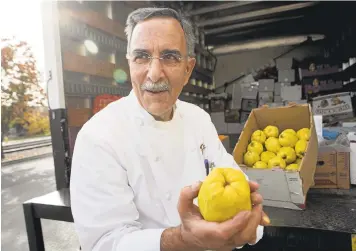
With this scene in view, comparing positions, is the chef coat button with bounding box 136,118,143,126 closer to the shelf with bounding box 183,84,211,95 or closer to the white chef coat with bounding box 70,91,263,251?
the white chef coat with bounding box 70,91,263,251

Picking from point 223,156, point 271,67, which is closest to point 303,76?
point 271,67

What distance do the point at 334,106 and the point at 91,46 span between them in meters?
4.95

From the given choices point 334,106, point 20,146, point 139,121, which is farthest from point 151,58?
point 20,146

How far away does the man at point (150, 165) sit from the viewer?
0.94 meters

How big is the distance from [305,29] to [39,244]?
772 centimetres

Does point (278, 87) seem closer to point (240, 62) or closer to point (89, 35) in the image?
point (240, 62)

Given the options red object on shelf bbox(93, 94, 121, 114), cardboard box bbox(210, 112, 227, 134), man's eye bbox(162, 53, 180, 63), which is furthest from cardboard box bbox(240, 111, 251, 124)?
man's eye bbox(162, 53, 180, 63)

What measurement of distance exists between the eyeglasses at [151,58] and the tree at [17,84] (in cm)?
1030

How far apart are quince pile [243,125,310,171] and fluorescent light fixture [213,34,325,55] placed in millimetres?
6509

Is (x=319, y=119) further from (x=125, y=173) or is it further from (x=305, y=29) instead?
(x=305, y=29)

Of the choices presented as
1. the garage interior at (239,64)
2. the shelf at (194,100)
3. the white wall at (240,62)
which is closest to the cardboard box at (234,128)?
the garage interior at (239,64)

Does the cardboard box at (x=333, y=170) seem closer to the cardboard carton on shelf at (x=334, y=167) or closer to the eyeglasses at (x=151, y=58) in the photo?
the cardboard carton on shelf at (x=334, y=167)

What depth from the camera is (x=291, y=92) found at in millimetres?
6871

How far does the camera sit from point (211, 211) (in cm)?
90
